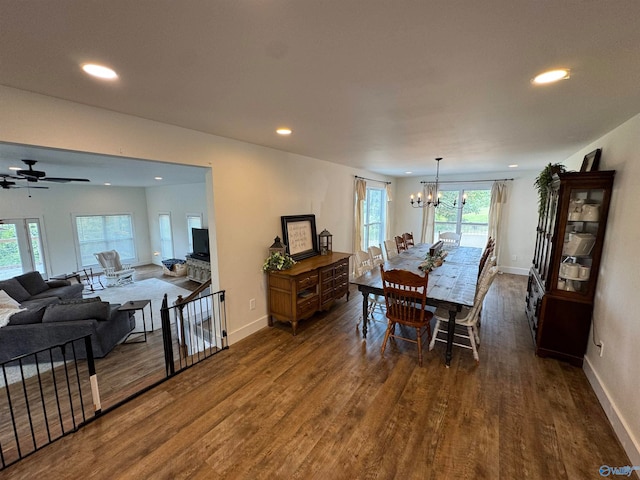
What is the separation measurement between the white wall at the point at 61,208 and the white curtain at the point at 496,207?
11.0 metres

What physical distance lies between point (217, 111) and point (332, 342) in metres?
2.83

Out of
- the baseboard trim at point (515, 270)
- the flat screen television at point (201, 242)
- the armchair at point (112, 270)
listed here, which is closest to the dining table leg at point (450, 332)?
the baseboard trim at point (515, 270)

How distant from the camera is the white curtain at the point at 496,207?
626 centimetres

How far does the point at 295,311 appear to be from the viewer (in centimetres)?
350

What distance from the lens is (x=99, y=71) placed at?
4.92 feet

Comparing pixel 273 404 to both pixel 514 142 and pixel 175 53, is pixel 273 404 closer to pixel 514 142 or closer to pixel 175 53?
pixel 175 53

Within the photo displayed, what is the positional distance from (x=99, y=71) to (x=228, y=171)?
1.65 metres

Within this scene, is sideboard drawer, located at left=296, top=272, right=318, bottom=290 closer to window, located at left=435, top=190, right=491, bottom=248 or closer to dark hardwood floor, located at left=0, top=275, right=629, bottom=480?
dark hardwood floor, located at left=0, top=275, right=629, bottom=480

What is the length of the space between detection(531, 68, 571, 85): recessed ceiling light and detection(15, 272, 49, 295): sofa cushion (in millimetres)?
8108

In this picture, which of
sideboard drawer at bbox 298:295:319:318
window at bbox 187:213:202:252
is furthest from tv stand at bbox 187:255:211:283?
sideboard drawer at bbox 298:295:319:318

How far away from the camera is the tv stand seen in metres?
6.99

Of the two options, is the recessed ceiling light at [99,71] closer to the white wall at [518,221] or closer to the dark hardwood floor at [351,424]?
the dark hardwood floor at [351,424]

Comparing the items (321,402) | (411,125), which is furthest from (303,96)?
(321,402)

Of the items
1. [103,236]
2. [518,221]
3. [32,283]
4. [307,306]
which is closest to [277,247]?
[307,306]
